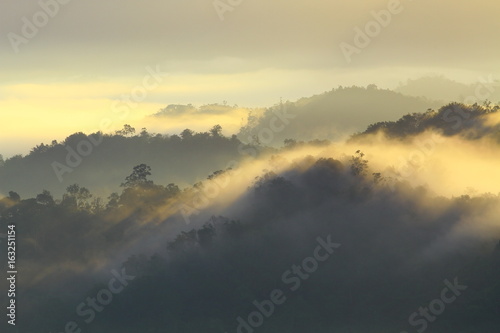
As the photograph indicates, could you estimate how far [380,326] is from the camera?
110 meters

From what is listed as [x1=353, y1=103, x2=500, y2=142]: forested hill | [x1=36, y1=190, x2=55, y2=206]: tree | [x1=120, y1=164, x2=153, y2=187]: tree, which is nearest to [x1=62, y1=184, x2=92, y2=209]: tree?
[x1=36, y1=190, x2=55, y2=206]: tree

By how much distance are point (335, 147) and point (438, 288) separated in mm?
28896

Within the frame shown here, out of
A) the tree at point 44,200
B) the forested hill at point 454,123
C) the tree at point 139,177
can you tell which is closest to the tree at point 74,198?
the tree at point 44,200

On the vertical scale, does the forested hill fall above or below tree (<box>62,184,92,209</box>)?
below

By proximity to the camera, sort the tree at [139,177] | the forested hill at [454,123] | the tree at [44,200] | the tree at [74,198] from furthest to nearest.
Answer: the tree at [139,177], the tree at [74,198], the tree at [44,200], the forested hill at [454,123]

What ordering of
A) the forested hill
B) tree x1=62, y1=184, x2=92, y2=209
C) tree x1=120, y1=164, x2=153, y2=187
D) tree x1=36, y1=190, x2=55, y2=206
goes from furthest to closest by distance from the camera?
1. tree x1=120, y1=164, x2=153, y2=187
2. tree x1=62, y1=184, x2=92, y2=209
3. tree x1=36, y1=190, x2=55, y2=206
4. the forested hill

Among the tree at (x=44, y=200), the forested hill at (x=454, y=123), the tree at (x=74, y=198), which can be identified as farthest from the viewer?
the tree at (x=74, y=198)

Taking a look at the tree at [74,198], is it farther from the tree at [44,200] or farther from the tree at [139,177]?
the tree at [139,177]

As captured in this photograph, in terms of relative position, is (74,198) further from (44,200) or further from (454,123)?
(454,123)

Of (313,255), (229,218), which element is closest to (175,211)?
(229,218)

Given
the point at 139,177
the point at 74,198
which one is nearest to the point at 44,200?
the point at 74,198

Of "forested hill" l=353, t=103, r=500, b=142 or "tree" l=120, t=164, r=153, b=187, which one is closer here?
"forested hill" l=353, t=103, r=500, b=142

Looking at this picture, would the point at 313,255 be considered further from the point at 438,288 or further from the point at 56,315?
the point at 56,315

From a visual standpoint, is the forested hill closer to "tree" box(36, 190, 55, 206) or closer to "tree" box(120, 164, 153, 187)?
"tree" box(120, 164, 153, 187)
